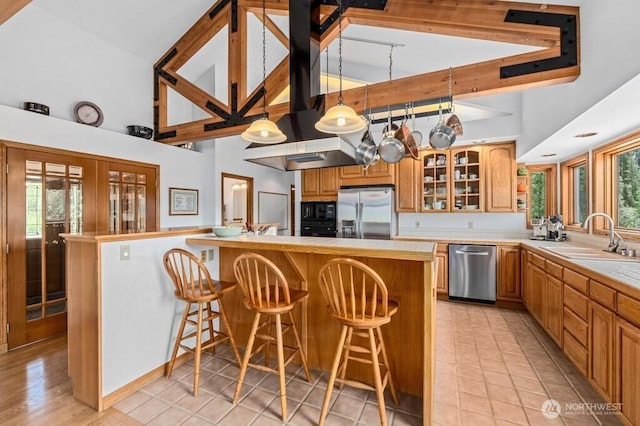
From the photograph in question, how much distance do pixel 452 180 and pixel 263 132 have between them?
3.34 meters

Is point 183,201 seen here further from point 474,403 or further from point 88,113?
point 474,403

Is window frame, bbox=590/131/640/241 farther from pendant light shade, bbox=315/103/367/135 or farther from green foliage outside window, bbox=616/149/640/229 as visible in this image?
pendant light shade, bbox=315/103/367/135

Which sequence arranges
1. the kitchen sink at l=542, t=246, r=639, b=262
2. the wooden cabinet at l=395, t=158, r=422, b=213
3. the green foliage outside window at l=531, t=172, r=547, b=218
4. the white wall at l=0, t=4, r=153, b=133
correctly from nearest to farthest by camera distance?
the kitchen sink at l=542, t=246, r=639, b=262 → the white wall at l=0, t=4, r=153, b=133 → the green foliage outside window at l=531, t=172, r=547, b=218 → the wooden cabinet at l=395, t=158, r=422, b=213

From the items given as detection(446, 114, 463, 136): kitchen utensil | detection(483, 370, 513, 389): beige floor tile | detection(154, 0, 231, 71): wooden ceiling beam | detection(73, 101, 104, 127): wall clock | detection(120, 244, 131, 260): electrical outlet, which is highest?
detection(154, 0, 231, 71): wooden ceiling beam

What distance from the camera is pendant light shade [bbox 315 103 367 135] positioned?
1833 millimetres

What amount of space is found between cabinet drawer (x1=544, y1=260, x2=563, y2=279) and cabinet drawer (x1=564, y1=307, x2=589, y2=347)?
0.32 metres

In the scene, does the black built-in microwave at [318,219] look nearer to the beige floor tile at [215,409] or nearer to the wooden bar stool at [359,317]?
the wooden bar stool at [359,317]

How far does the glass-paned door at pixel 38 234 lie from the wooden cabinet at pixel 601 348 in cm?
444

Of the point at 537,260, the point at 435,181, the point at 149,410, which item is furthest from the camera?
the point at 435,181

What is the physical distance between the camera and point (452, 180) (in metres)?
4.42

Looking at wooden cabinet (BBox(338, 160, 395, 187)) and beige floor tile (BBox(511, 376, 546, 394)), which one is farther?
wooden cabinet (BBox(338, 160, 395, 187))

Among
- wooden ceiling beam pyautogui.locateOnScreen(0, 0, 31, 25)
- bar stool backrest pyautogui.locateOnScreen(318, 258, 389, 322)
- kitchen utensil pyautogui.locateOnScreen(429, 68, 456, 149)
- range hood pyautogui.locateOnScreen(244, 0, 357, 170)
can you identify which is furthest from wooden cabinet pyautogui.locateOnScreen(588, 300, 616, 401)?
wooden ceiling beam pyautogui.locateOnScreen(0, 0, 31, 25)

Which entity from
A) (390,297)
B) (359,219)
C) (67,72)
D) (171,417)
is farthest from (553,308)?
(67,72)

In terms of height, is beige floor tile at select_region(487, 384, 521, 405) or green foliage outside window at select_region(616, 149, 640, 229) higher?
green foliage outside window at select_region(616, 149, 640, 229)
